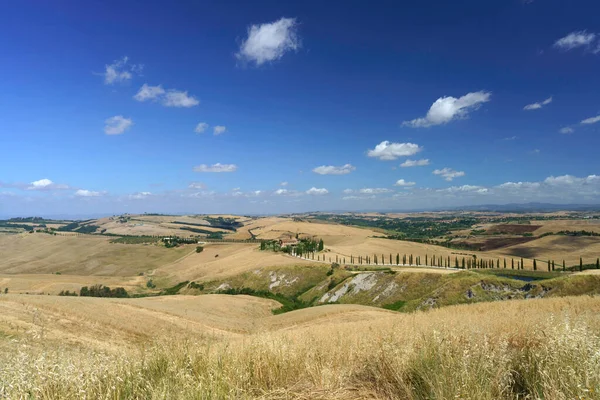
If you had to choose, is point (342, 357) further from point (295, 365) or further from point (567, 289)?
point (567, 289)

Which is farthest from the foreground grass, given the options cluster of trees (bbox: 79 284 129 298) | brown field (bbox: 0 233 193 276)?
brown field (bbox: 0 233 193 276)

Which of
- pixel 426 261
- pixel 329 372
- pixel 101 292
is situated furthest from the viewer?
pixel 426 261

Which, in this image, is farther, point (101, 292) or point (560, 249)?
point (560, 249)

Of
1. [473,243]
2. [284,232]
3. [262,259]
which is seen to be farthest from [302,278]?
[284,232]

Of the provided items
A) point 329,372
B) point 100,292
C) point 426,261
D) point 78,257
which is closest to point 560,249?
point 426,261

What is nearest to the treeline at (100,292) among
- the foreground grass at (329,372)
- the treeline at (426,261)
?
the treeline at (426,261)

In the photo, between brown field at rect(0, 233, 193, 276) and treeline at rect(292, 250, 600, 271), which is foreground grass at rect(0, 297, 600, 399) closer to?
treeline at rect(292, 250, 600, 271)

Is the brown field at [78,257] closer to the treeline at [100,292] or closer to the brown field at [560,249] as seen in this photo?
the treeline at [100,292]

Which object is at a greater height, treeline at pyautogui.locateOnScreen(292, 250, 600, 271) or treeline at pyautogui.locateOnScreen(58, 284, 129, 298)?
treeline at pyautogui.locateOnScreen(292, 250, 600, 271)

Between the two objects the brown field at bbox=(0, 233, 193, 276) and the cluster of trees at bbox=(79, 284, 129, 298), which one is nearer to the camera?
the cluster of trees at bbox=(79, 284, 129, 298)

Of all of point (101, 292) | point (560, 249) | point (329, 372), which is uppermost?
point (329, 372)

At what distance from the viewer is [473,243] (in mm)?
152250

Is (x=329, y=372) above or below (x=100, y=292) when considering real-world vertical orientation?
above

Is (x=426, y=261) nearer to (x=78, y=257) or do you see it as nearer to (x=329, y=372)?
(x=329, y=372)
